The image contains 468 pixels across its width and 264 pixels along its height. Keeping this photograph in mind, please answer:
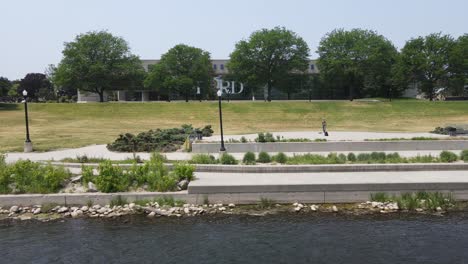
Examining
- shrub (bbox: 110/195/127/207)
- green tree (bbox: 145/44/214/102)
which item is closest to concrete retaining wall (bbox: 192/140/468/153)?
shrub (bbox: 110/195/127/207)

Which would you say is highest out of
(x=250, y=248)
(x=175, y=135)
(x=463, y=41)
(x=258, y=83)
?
(x=463, y=41)

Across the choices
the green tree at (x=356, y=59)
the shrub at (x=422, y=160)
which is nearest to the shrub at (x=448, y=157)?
the shrub at (x=422, y=160)

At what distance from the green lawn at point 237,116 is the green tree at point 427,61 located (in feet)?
40.5

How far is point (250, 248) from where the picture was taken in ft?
37.6

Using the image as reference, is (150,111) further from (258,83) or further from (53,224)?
(53,224)

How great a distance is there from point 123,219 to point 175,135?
1489cm

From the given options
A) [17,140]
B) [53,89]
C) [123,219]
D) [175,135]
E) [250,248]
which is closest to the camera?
[250,248]

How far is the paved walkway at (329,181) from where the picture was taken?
583 inches

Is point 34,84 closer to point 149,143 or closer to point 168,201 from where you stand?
point 149,143

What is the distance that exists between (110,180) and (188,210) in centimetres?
322

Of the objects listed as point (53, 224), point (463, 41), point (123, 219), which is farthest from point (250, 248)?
point (463, 41)

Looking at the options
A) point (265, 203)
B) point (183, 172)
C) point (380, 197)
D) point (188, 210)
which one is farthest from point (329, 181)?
point (183, 172)

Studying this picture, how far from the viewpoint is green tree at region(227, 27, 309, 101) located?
7312 cm

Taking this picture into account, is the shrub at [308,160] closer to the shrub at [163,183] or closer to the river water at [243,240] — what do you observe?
the river water at [243,240]
